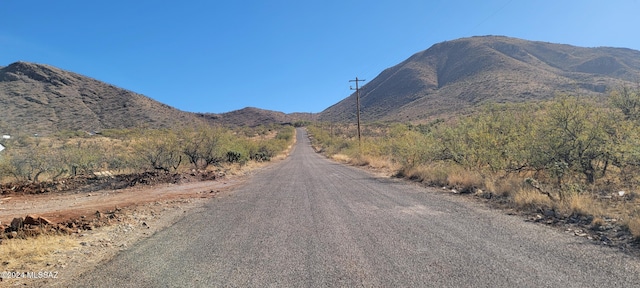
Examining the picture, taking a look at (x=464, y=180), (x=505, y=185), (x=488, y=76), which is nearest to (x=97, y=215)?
(x=505, y=185)

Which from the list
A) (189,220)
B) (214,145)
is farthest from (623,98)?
(214,145)

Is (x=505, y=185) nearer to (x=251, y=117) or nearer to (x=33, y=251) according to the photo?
(x=33, y=251)

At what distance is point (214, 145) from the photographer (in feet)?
86.7

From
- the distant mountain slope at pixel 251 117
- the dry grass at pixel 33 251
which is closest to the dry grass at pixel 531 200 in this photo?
the dry grass at pixel 33 251

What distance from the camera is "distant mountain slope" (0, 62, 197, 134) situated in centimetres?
5381

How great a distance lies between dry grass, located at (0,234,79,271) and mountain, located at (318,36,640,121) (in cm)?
7093

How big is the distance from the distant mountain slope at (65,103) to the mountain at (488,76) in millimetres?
64969

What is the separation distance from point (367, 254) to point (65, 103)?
73.9m

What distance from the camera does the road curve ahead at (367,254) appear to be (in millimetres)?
4641

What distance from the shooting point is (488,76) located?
92.8 meters

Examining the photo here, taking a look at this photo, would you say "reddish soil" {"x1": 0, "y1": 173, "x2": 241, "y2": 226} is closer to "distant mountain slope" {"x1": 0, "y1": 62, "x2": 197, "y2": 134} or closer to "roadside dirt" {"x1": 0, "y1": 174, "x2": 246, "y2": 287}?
"roadside dirt" {"x1": 0, "y1": 174, "x2": 246, "y2": 287}

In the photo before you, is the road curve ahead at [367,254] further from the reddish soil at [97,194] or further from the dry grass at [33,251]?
the reddish soil at [97,194]

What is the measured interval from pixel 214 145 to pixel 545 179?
21898mm

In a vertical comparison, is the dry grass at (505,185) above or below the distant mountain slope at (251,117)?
below
